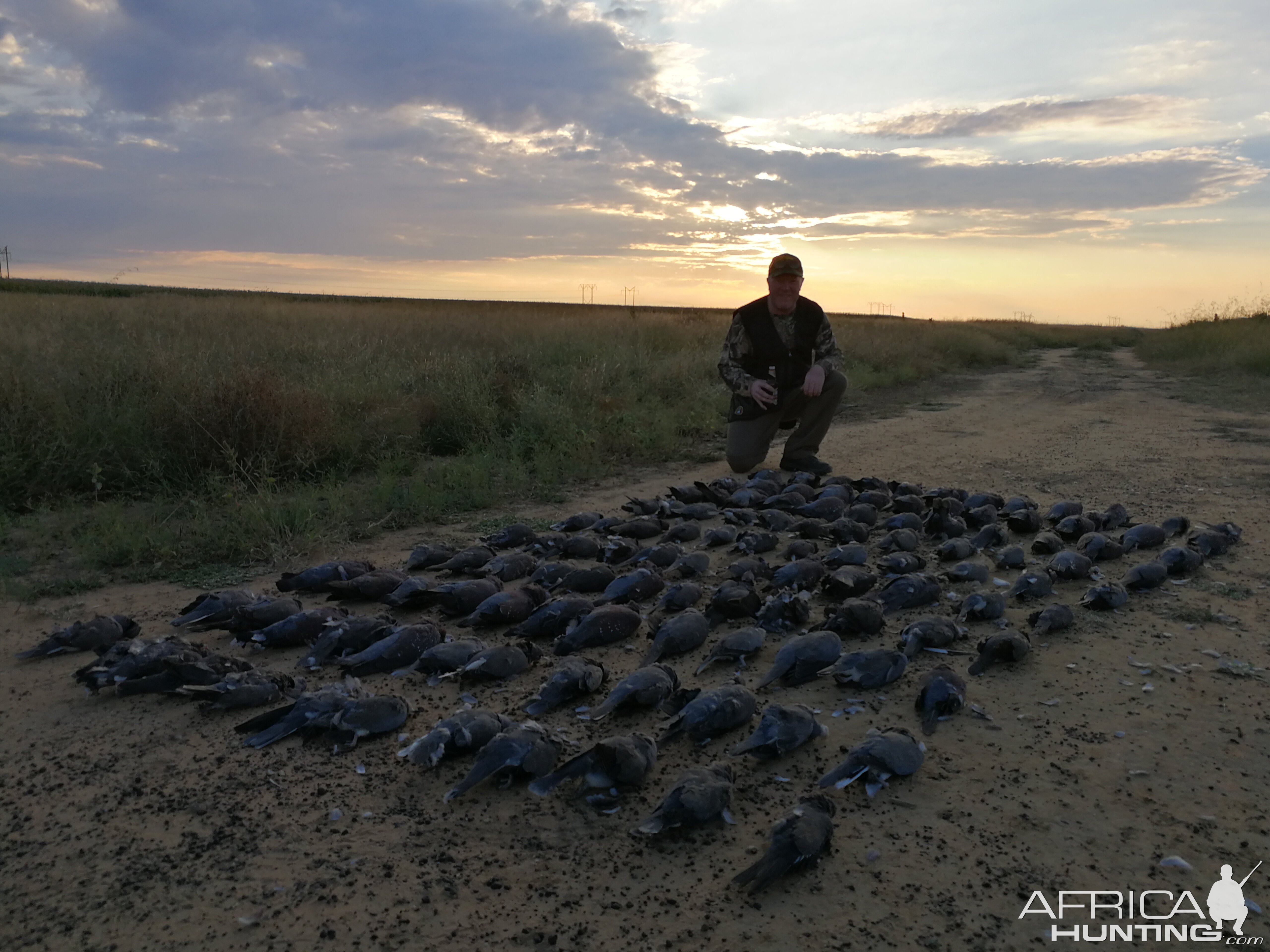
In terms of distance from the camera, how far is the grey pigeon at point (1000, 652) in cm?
342

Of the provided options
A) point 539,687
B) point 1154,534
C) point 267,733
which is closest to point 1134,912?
point 539,687

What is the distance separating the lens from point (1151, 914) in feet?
6.82

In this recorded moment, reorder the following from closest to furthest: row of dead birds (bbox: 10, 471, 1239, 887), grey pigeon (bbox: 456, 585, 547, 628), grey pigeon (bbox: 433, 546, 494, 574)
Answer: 1. row of dead birds (bbox: 10, 471, 1239, 887)
2. grey pigeon (bbox: 456, 585, 547, 628)
3. grey pigeon (bbox: 433, 546, 494, 574)

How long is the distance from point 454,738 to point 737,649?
1.30 metres

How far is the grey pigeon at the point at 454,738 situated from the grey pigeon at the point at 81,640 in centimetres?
171

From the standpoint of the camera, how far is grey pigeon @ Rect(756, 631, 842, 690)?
11.0ft

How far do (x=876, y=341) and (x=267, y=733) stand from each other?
17.7 metres

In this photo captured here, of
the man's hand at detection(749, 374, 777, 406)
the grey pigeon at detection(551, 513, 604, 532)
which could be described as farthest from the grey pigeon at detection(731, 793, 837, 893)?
the man's hand at detection(749, 374, 777, 406)

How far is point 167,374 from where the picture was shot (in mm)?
7348

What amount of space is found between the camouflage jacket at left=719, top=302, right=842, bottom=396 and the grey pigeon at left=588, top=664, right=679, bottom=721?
4.52 m

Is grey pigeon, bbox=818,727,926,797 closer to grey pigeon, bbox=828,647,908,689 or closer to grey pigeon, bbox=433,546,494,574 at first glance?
grey pigeon, bbox=828,647,908,689

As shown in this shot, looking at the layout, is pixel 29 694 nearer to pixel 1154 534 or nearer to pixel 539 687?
pixel 539 687

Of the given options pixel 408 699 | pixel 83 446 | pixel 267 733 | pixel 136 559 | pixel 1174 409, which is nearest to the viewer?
pixel 267 733

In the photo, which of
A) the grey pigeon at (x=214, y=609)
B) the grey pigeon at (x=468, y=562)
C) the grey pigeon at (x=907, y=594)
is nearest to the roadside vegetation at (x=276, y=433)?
the grey pigeon at (x=214, y=609)
